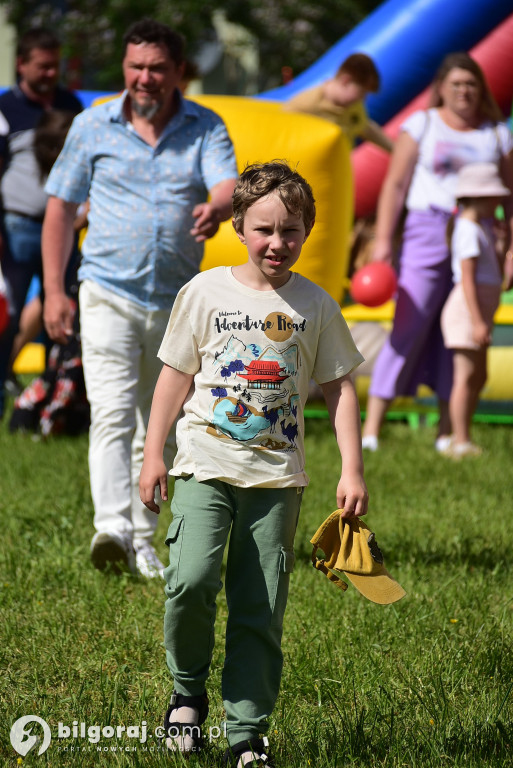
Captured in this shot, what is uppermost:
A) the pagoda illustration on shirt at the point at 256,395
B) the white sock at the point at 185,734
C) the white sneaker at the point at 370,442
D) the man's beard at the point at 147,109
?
the man's beard at the point at 147,109

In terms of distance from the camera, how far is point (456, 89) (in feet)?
22.1

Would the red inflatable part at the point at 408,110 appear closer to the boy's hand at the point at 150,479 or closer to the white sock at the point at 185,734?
the boy's hand at the point at 150,479

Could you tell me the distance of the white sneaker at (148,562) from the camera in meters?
4.24

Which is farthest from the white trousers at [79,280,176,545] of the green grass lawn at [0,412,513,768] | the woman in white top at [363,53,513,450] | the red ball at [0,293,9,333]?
the woman in white top at [363,53,513,450]

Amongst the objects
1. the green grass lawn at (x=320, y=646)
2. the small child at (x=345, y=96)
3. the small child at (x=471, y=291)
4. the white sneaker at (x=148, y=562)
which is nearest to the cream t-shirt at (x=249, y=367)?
the green grass lawn at (x=320, y=646)

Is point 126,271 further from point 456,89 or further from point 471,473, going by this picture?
point 456,89

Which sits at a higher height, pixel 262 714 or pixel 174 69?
pixel 174 69

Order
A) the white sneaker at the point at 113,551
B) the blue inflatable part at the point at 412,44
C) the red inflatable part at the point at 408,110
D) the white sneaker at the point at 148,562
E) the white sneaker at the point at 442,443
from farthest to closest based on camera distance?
the blue inflatable part at the point at 412,44 < the red inflatable part at the point at 408,110 < the white sneaker at the point at 442,443 < the white sneaker at the point at 148,562 < the white sneaker at the point at 113,551

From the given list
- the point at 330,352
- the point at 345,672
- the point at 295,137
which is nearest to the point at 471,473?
the point at 295,137

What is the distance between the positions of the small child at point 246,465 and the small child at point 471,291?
3966 mm

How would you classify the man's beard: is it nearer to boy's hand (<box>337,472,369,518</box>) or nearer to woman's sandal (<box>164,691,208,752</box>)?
boy's hand (<box>337,472,369,518</box>)

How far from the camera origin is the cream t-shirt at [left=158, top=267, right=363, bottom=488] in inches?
109

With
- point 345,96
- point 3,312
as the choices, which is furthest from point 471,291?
point 3,312

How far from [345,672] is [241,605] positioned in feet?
2.17
